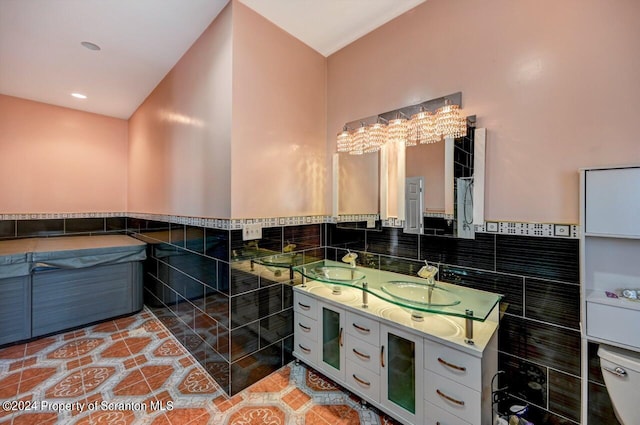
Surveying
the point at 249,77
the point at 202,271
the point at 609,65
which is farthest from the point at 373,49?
the point at 202,271

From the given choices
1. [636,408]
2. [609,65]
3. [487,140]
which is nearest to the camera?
[636,408]

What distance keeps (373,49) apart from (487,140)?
1147 mm

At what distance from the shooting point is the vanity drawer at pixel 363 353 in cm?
158

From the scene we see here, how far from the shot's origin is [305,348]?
6.66 feet

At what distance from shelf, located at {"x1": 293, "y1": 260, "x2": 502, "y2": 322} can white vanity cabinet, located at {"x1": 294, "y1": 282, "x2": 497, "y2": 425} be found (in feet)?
0.45

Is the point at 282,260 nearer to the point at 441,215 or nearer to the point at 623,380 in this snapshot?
the point at 441,215

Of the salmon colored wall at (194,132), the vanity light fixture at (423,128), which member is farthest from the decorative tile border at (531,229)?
the salmon colored wall at (194,132)

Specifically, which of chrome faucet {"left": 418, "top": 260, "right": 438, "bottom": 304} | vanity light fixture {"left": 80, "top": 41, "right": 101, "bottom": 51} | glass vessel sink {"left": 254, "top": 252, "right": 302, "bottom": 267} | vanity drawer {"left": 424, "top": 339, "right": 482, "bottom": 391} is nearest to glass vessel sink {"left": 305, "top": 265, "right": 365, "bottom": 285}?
glass vessel sink {"left": 254, "top": 252, "right": 302, "bottom": 267}

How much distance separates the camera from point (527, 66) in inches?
54.7

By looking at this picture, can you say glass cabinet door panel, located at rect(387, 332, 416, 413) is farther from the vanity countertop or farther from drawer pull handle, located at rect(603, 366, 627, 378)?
drawer pull handle, located at rect(603, 366, 627, 378)

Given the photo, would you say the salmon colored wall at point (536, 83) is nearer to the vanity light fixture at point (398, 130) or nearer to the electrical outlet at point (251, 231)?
the vanity light fixture at point (398, 130)

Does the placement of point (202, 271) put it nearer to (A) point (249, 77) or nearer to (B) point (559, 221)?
(A) point (249, 77)

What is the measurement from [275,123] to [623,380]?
2291 mm

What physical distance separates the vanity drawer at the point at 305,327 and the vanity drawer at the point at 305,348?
0.08ft
